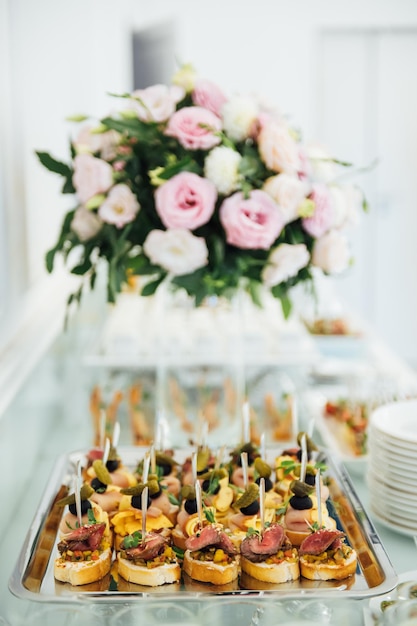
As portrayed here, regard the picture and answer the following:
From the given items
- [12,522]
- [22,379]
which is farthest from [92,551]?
[22,379]

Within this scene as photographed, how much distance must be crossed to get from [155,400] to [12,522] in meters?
0.63

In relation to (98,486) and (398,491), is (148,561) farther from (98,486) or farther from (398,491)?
(398,491)

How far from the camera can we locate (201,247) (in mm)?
1389

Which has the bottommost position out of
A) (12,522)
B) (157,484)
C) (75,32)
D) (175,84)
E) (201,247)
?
(12,522)

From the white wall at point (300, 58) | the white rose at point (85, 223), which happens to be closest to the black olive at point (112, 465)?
the white rose at point (85, 223)

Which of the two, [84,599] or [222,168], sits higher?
[222,168]

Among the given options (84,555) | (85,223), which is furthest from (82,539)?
(85,223)

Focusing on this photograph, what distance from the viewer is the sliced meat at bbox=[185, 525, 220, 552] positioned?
94 cm

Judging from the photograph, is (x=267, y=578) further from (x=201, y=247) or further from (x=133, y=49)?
(x=133, y=49)

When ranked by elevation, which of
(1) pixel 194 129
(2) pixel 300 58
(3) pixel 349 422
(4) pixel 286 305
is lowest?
(3) pixel 349 422

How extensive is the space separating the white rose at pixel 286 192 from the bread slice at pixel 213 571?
0.65 metres

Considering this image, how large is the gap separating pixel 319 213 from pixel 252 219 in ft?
0.45

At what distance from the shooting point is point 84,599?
871 millimetres

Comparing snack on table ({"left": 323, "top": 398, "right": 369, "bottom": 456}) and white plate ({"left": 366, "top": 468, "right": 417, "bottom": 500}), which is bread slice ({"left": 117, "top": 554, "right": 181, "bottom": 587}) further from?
snack on table ({"left": 323, "top": 398, "right": 369, "bottom": 456})
